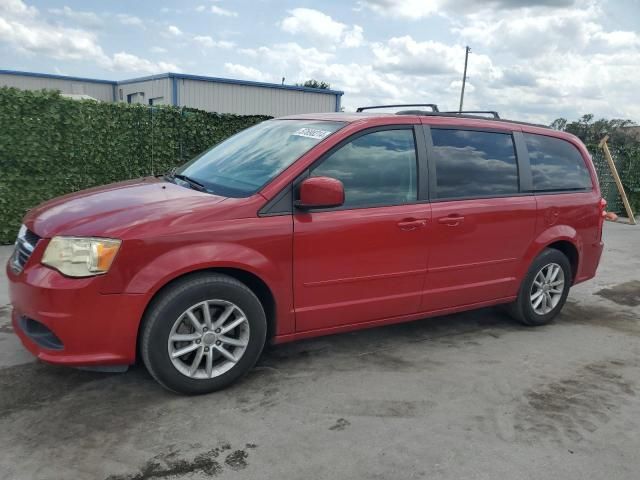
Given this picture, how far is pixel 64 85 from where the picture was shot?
27219 mm

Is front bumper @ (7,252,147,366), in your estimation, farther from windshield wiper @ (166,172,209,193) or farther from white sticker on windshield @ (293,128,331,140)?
white sticker on windshield @ (293,128,331,140)

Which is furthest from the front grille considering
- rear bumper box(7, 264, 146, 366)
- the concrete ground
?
the concrete ground

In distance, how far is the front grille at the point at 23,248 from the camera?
3.25 meters

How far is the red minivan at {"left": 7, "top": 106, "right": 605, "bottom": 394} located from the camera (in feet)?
10.1

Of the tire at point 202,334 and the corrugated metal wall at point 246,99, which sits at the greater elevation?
the corrugated metal wall at point 246,99

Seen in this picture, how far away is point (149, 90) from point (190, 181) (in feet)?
71.5

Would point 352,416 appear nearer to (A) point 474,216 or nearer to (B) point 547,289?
(A) point 474,216

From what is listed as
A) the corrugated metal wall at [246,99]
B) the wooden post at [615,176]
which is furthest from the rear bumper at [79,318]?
the corrugated metal wall at [246,99]

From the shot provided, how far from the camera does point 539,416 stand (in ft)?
10.9

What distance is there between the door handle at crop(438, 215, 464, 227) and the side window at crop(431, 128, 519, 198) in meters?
0.17

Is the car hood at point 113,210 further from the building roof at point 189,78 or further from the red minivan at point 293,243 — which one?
the building roof at point 189,78

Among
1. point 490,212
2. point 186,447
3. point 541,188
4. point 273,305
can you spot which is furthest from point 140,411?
point 541,188

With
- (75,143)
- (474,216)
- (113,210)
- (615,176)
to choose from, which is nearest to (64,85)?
(75,143)

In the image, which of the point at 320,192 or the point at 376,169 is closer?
the point at 320,192
